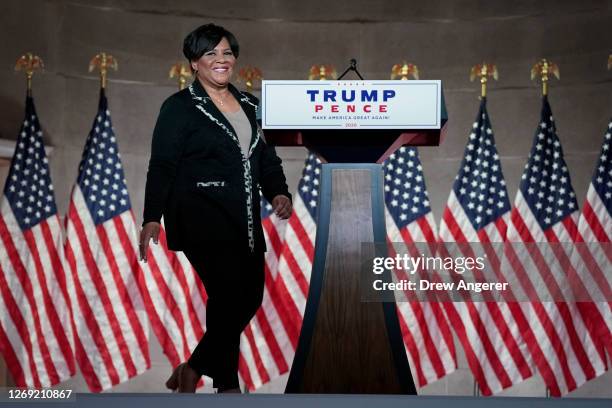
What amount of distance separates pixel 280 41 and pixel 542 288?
326cm

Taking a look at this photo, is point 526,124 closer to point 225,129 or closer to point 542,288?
point 542,288

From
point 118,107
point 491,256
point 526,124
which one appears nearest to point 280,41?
point 118,107

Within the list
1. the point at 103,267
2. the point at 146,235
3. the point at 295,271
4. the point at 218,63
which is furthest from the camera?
the point at 103,267

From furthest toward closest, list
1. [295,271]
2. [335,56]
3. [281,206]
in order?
[335,56] → [295,271] → [281,206]

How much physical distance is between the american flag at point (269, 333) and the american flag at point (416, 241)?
86 centimetres

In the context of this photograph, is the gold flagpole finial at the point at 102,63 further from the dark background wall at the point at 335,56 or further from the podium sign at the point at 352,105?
the podium sign at the point at 352,105

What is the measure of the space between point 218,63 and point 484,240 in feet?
11.9

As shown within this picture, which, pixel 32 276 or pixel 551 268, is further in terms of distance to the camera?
pixel 32 276

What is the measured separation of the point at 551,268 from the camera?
23.4ft

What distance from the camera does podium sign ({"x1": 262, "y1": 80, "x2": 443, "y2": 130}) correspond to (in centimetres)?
389

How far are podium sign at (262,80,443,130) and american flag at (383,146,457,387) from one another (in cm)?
345

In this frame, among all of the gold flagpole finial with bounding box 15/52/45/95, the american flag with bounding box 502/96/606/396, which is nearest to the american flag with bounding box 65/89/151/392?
the gold flagpole finial with bounding box 15/52/45/95

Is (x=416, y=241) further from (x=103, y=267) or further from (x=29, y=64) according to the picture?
(x=29, y=64)

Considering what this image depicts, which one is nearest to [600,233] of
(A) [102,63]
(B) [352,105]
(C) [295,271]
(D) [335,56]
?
(C) [295,271]
